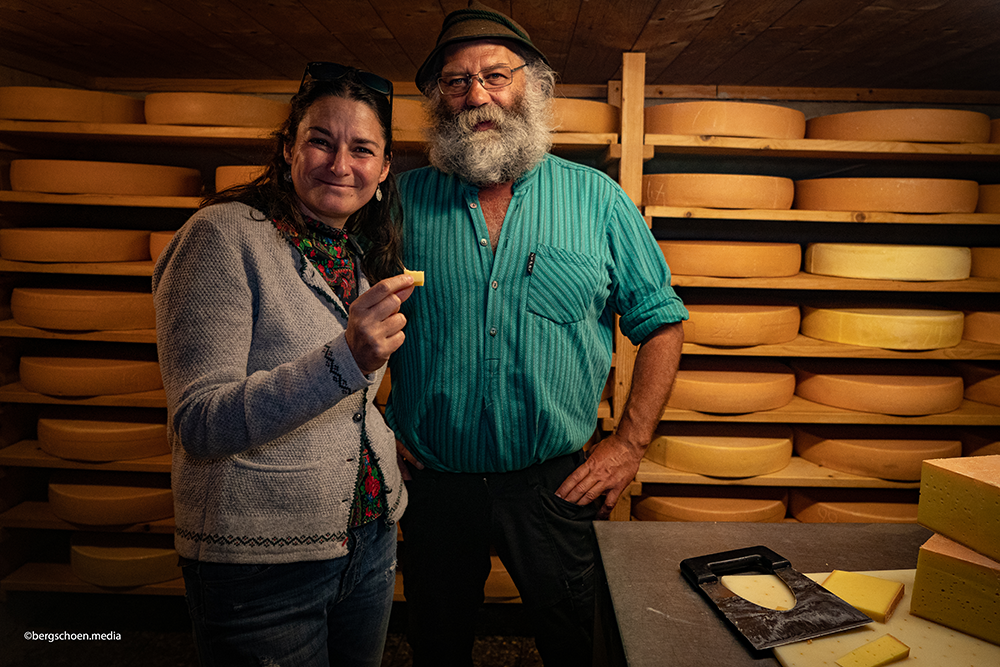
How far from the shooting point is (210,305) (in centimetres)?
96

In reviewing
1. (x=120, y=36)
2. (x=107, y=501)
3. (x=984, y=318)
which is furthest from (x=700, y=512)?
(x=120, y=36)

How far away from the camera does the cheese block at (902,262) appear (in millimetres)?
2309

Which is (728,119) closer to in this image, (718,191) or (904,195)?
(718,191)

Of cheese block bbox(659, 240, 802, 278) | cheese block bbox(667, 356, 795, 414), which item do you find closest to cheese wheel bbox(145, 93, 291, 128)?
cheese block bbox(659, 240, 802, 278)

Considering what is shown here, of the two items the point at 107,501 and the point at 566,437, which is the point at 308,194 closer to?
the point at 566,437

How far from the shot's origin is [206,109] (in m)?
2.21

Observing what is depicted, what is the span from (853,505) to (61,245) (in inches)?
129

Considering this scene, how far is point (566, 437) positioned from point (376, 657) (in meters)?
0.67

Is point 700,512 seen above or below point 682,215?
below

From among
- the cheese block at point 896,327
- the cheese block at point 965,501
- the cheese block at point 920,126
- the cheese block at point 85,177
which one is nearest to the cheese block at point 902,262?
the cheese block at point 896,327

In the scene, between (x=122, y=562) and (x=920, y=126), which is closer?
(x=920, y=126)

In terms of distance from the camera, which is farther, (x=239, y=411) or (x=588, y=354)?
(x=588, y=354)

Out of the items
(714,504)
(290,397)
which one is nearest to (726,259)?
(714,504)

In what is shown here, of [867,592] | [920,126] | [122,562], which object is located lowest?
[122,562]
